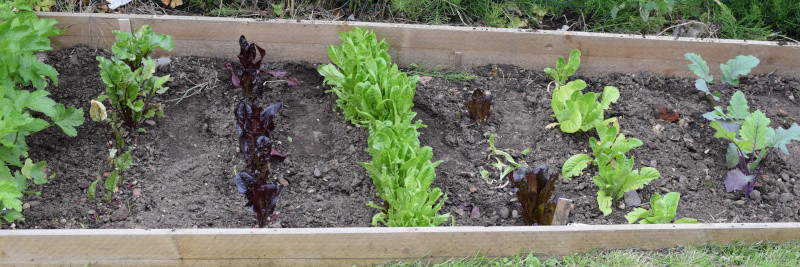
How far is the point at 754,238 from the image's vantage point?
2760 millimetres

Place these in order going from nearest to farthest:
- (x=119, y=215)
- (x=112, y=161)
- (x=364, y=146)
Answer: (x=119, y=215)
(x=112, y=161)
(x=364, y=146)

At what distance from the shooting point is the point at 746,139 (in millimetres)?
3178

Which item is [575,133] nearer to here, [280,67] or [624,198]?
[624,198]

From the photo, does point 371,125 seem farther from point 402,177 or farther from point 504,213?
point 504,213

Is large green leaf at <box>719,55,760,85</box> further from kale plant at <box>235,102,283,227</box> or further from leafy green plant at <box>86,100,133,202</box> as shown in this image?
leafy green plant at <box>86,100,133,202</box>

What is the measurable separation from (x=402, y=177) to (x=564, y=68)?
1.47 m

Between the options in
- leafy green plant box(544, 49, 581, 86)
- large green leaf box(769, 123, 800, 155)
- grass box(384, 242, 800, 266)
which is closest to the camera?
grass box(384, 242, 800, 266)

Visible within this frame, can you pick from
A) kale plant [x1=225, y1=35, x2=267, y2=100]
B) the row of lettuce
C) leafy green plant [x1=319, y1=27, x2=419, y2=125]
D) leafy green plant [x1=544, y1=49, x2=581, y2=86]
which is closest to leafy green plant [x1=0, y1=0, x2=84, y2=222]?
the row of lettuce

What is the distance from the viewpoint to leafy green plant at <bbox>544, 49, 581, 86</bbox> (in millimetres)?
3688

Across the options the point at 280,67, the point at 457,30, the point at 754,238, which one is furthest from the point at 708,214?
the point at 280,67

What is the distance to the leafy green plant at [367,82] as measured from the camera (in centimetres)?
309

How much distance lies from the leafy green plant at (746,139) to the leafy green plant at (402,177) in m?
1.53

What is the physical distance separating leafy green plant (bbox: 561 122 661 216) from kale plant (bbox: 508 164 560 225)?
0.99ft

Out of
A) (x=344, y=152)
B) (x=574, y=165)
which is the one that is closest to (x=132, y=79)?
(x=344, y=152)
